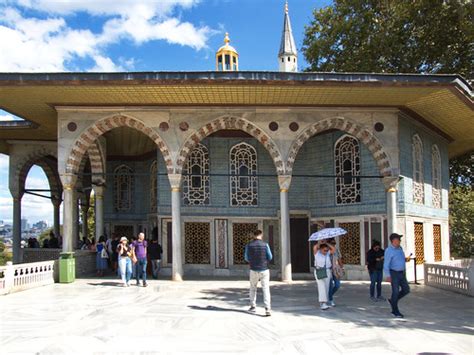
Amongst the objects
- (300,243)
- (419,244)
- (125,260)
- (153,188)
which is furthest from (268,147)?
(153,188)

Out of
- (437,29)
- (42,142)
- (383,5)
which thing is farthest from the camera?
(383,5)

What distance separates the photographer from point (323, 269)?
776 centimetres

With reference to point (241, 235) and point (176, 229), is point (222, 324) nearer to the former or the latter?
point (176, 229)

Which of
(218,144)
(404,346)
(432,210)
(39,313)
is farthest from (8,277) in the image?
(432,210)

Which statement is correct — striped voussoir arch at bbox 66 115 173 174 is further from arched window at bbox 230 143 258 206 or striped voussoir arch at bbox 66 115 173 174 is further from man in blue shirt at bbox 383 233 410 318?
man in blue shirt at bbox 383 233 410 318

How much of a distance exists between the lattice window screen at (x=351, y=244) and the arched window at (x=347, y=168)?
64 cm

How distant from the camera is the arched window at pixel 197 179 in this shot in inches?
546

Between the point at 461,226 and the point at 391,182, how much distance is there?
19.2 meters

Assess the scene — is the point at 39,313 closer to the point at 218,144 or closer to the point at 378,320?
the point at 378,320

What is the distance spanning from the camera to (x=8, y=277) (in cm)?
984

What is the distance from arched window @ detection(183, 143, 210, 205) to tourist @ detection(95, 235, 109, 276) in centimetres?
245

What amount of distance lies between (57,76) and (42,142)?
7.35 meters

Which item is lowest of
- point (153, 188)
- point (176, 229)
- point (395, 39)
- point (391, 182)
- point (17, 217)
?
point (176, 229)

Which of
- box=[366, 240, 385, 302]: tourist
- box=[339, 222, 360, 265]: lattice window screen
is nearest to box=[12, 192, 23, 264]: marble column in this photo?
box=[339, 222, 360, 265]: lattice window screen
